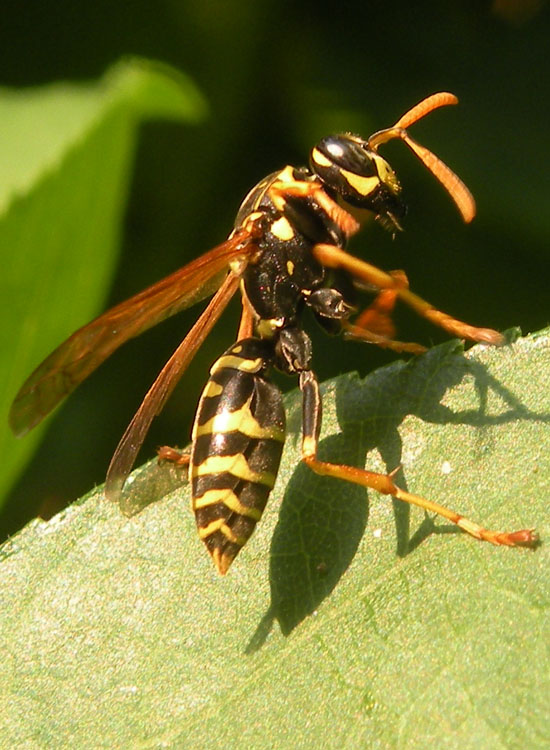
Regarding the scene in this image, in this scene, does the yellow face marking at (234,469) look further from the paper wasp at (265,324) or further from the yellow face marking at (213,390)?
the yellow face marking at (213,390)

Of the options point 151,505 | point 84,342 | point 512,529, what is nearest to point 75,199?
point 84,342

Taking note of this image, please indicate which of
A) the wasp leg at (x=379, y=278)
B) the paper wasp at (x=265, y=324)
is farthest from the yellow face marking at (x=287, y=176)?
the wasp leg at (x=379, y=278)

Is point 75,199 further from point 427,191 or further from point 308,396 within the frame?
point 427,191

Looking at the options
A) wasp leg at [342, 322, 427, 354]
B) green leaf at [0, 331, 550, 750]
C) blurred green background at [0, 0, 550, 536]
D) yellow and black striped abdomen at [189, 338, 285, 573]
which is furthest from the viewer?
blurred green background at [0, 0, 550, 536]

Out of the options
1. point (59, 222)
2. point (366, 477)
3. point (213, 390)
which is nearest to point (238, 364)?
point (213, 390)

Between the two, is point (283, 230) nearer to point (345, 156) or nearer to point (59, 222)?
point (345, 156)

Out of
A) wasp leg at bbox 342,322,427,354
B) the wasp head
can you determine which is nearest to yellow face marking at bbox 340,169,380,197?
the wasp head

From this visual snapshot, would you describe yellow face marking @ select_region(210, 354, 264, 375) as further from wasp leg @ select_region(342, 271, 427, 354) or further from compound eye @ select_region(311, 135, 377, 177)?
compound eye @ select_region(311, 135, 377, 177)
